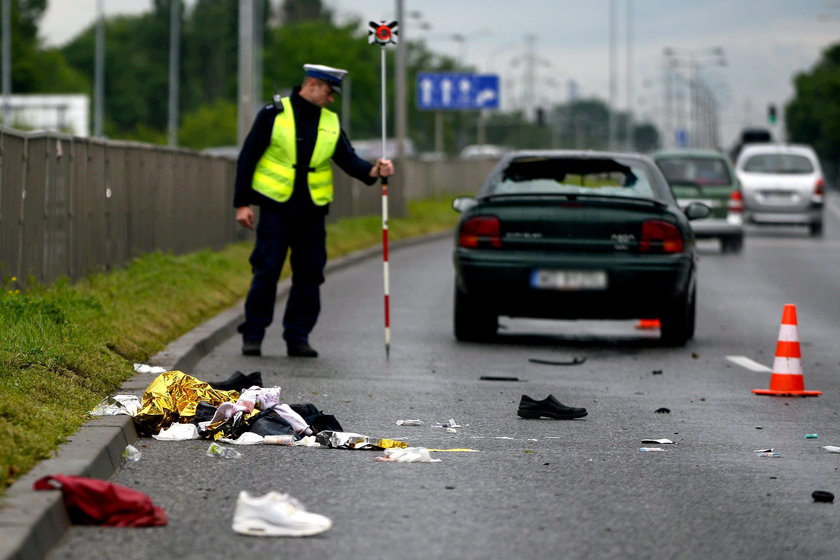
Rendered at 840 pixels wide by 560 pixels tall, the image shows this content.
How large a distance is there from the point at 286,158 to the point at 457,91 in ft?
144

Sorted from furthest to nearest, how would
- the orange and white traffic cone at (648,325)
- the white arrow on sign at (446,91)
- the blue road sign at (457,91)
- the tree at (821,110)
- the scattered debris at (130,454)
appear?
the tree at (821,110)
the white arrow on sign at (446,91)
the blue road sign at (457,91)
the orange and white traffic cone at (648,325)
the scattered debris at (130,454)

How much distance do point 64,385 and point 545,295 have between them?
17.8ft

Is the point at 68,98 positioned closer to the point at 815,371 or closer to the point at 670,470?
the point at 815,371

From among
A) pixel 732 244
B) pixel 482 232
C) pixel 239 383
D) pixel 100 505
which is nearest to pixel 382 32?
pixel 482 232

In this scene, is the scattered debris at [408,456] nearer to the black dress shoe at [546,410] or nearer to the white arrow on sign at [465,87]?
the black dress shoe at [546,410]

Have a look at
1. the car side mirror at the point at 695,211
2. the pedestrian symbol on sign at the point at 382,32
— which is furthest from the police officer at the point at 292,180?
the car side mirror at the point at 695,211

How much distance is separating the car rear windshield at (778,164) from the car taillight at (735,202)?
275 inches

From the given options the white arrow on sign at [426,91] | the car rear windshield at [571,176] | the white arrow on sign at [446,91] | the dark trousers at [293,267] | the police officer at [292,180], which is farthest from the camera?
the white arrow on sign at [446,91]

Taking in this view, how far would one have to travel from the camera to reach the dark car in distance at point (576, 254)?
1295cm

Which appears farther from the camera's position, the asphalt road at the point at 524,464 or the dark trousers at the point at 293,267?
the dark trousers at the point at 293,267

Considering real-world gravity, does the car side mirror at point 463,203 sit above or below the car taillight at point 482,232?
above

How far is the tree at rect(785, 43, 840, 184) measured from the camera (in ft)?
431

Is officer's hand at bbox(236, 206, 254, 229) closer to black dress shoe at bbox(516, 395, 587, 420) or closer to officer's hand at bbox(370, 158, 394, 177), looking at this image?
officer's hand at bbox(370, 158, 394, 177)

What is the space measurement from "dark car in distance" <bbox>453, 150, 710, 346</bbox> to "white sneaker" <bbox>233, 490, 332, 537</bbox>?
23.7 feet
